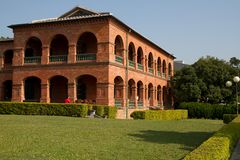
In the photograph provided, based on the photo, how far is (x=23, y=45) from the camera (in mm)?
29609

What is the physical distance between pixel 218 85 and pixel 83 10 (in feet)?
58.8

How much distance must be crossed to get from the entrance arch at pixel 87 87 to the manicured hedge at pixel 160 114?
204 inches

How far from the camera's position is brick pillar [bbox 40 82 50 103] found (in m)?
28.0

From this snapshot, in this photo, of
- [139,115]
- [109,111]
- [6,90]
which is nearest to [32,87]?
[6,90]

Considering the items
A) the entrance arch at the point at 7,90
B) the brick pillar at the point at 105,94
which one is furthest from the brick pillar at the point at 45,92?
the entrance arch at the point at 7,90

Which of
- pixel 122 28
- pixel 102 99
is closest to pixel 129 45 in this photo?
pixel 122 28

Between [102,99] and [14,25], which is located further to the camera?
[14,25]

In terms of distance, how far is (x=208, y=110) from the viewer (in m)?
33.6

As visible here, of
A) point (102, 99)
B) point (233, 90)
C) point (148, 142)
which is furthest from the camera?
point (233, 90)

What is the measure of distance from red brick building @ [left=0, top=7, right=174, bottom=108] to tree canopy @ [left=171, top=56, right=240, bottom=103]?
5.90 metres

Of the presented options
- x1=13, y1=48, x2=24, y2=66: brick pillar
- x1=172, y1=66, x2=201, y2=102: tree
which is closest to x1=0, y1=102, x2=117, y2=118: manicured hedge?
x1=13, y1=48, x2=24, y2=66: brick pillar

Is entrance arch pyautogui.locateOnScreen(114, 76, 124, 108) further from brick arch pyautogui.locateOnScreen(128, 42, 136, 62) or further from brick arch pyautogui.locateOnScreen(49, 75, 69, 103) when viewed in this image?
brick arch pyautogui.locateOnScreen(49, 75, 69, 103)

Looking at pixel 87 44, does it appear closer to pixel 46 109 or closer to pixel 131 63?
pixel 131 63

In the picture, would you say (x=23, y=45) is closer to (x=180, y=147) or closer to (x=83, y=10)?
(x=83, y=10)
